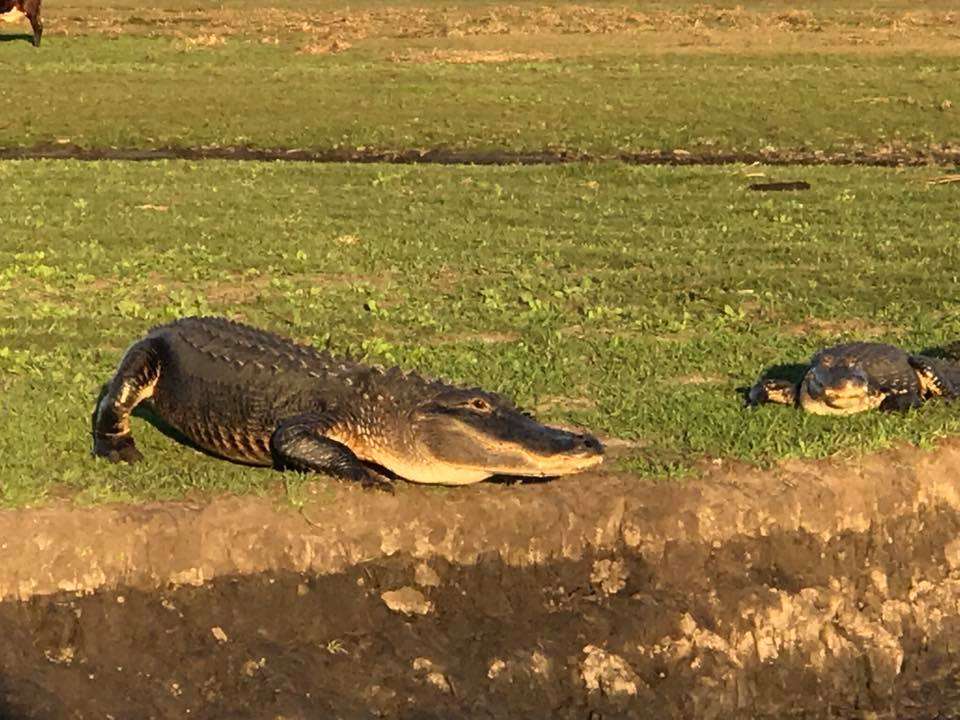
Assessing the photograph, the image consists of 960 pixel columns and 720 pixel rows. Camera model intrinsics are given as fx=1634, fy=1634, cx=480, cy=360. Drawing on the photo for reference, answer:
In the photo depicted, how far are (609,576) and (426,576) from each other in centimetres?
88

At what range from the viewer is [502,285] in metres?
13.5

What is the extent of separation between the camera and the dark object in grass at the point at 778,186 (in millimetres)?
19625

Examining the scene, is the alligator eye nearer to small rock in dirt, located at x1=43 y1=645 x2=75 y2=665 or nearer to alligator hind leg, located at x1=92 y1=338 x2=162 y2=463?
alligator hind leg, located at x1=92 y1=338 x2=162 y2=463

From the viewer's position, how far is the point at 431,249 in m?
15.2

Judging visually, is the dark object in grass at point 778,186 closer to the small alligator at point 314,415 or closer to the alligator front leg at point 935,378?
the alligator front leg at point 935,378

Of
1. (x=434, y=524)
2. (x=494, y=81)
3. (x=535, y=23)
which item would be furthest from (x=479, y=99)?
(x=434, y=524)

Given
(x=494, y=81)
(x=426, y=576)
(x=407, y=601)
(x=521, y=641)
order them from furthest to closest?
(x=494, y=81)
(x=426, y=576)
(x=407, y=601)
(x=521, y=641)

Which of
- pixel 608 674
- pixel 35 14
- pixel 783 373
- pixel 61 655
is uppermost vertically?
pixel 783 373

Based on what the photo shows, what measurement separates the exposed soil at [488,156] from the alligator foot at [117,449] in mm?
15282

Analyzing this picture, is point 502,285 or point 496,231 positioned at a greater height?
point 502,285

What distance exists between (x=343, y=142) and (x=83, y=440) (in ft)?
57.3

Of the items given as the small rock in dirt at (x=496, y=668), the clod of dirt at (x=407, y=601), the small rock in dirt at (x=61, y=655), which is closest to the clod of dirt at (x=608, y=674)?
the small rock in dirt at (x=496, y=668)

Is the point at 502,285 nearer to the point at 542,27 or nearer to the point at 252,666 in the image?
the point at 252,666

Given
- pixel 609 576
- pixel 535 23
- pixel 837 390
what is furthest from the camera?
pixel 535 23
